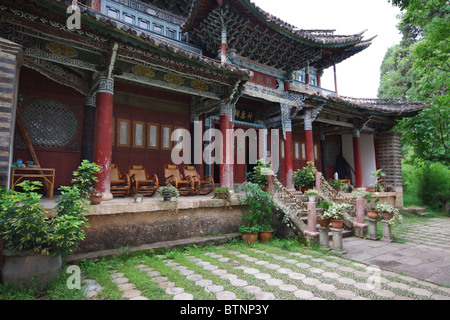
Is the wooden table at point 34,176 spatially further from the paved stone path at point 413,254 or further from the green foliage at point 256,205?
the paved stone path at point 413,254

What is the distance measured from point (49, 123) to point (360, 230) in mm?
8260

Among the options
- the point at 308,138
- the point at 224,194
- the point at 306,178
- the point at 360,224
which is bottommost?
the point at 360,224

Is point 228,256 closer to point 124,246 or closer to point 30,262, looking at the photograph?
point 124,246

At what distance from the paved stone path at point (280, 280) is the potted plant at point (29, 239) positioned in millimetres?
851

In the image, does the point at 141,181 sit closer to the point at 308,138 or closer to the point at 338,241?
the point at 338,241

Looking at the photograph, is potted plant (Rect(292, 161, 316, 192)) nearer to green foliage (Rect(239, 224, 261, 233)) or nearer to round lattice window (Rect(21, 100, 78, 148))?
green foliage (Rect(239, 224, 261, 233))

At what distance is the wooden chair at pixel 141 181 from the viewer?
19.8ft

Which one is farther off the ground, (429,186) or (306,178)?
(306,178)

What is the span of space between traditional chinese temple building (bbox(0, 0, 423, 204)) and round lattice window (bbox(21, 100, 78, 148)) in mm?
→ 23

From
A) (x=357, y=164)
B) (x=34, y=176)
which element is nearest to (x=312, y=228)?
(x=34, y=176)

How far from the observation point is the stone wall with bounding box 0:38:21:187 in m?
3.52

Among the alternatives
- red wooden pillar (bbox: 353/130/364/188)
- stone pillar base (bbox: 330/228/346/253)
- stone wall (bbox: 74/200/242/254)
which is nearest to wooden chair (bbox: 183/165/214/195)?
stone wall (bbox: 74/200/242/254)

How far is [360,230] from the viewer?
22.0ft
